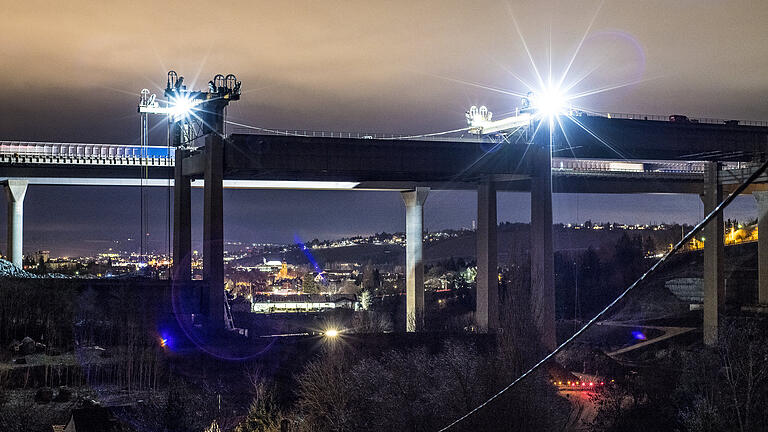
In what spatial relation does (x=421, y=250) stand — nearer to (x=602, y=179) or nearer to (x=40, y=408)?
(x=602, y=179)

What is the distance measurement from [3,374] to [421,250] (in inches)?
1065

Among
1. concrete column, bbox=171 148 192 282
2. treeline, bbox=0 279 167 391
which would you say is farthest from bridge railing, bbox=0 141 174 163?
treeline, bbox=0 279 167 391

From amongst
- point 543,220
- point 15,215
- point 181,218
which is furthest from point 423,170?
point 15,215

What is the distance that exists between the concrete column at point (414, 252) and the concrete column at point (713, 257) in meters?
16.1

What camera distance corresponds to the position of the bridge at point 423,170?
124 feet

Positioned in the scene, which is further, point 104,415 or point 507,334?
point 507,334

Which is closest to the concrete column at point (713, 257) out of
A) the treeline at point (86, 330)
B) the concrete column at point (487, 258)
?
the concrete column at point (487, 258)

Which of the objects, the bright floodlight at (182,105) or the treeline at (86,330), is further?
the bright floodlight at (182,105)

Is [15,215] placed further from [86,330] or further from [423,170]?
[423,170]

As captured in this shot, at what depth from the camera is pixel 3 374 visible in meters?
31.2

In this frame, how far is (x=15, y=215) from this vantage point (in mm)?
51594

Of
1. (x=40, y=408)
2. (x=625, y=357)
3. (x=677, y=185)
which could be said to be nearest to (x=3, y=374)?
(x=40, y=408)

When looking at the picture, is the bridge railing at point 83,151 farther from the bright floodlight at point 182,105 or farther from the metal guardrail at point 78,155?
the bright floodlight at point 182,105

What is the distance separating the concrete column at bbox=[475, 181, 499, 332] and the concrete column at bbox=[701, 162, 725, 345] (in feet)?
40.9
